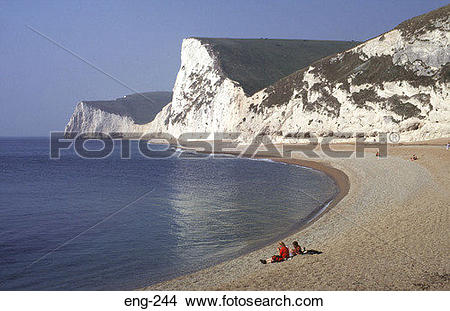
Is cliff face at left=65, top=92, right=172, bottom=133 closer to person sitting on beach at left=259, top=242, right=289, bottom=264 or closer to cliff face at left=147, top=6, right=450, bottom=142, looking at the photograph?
cliff face at left=147, top=6, right=450, bottom=142

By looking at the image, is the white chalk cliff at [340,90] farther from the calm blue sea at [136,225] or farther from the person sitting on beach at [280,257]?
the person sitting on beach at [280,257]

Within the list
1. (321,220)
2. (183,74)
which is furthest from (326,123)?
(183,74)

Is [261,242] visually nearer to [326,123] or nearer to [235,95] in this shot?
[326,123]

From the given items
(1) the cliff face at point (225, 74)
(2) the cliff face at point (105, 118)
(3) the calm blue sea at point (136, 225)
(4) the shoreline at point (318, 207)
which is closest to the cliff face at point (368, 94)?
(1) the cliff face at point (225, 74)

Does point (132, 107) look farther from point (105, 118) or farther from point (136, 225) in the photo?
point (136, 225)

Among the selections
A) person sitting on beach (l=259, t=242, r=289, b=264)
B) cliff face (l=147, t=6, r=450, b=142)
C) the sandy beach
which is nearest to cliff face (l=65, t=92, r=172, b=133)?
cliff face (l=147, t=6, r=450, b=142)

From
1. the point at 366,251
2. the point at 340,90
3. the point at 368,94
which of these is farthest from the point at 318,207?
the point at 340,90
